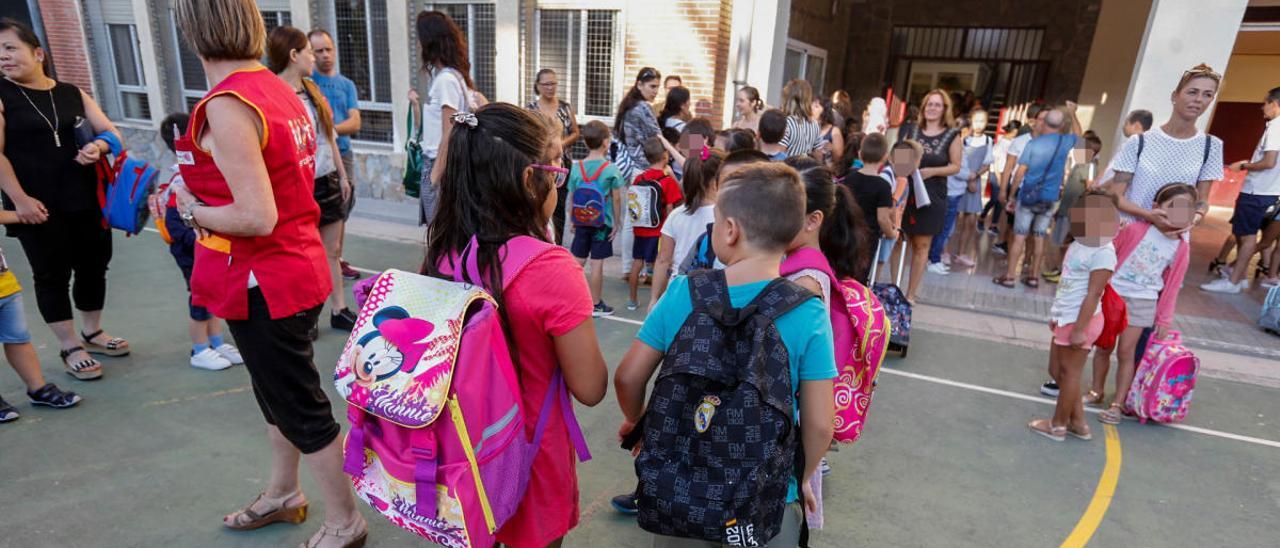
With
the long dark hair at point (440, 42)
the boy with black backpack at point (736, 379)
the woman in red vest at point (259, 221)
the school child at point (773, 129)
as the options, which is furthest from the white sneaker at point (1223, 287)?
the woman in red vest at point (259, 221)

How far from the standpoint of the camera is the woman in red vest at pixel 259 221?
1899 mm

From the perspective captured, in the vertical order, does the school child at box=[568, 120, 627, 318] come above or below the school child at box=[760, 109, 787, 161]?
below

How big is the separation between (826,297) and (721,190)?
0.52 m

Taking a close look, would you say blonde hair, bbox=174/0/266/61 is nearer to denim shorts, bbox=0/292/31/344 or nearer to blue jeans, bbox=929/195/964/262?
denim shorts, bbox=0/292/31/344

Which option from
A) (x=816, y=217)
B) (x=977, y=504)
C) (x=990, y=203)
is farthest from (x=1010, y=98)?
(x=816, y=217)

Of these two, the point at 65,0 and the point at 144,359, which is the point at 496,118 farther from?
the point at 65,0

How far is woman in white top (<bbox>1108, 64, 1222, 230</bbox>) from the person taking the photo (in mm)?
4102

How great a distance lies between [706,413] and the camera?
1.50 metres

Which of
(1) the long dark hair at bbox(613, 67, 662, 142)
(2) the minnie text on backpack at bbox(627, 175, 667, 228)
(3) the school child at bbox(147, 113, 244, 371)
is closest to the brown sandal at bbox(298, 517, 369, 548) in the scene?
(3) the school child at bbox(147, 113, 244, 371)

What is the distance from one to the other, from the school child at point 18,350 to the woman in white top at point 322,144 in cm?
141

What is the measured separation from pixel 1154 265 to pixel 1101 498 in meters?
1.41

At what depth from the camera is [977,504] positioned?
10.2 feet

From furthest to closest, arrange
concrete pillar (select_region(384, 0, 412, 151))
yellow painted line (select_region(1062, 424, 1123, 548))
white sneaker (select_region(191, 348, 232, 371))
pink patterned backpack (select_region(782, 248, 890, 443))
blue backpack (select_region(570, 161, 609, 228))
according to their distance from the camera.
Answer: concrete pillar (select_region(384, 0, 412, 151))
blue backpack (select_region(570, 161, 609, 228))
white sneaker (select_region(191, 348, 232, 371))
yellow painted line (select_region(1062, 424, 1123, 548))
pink patterned backpack (select_region(782, 248, 890, 443))

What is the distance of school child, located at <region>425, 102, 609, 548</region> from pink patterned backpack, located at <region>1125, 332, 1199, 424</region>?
3.82 meters
